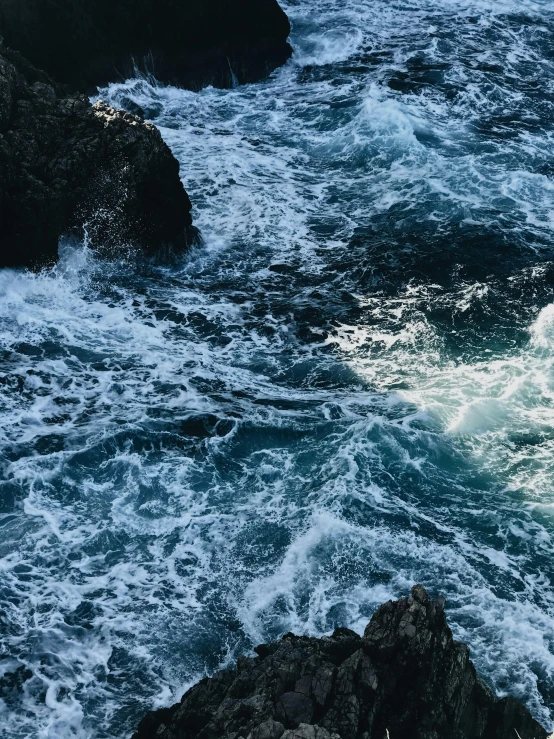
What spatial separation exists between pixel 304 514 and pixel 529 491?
15.6ft

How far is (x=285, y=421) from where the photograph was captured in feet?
64.7

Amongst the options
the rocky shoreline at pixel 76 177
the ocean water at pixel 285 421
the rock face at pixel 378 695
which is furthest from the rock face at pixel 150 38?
the rock face at pixel 378 695

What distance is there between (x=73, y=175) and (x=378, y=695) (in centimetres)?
1761

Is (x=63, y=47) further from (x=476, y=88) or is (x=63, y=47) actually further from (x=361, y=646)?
(x=361, y=646)

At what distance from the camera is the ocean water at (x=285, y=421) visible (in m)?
15.0

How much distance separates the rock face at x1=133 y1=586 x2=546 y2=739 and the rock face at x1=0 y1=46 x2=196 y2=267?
50.1ft

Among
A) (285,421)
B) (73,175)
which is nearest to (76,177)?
(73,175)

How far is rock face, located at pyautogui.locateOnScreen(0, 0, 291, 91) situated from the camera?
105 feet

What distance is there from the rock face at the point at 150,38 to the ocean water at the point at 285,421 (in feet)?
15.3

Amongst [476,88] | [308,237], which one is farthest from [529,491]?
[476,88]

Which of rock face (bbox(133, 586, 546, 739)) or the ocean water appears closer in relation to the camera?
rock face (bbox(133, 586, 546, 739))

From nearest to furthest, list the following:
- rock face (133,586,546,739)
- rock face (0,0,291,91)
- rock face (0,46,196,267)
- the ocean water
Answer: rock face (133,586,546,739), the ocean water, rock face (0,46,196,267), rock face (0,0,291,91)

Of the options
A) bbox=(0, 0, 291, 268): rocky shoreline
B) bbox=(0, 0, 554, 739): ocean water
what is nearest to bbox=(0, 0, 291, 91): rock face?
bbox=(0, 0, 554, 739): ocean water

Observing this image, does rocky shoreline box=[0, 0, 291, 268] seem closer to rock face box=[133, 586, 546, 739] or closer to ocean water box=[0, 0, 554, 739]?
ocean water box=[0, 0, 554, 739]
